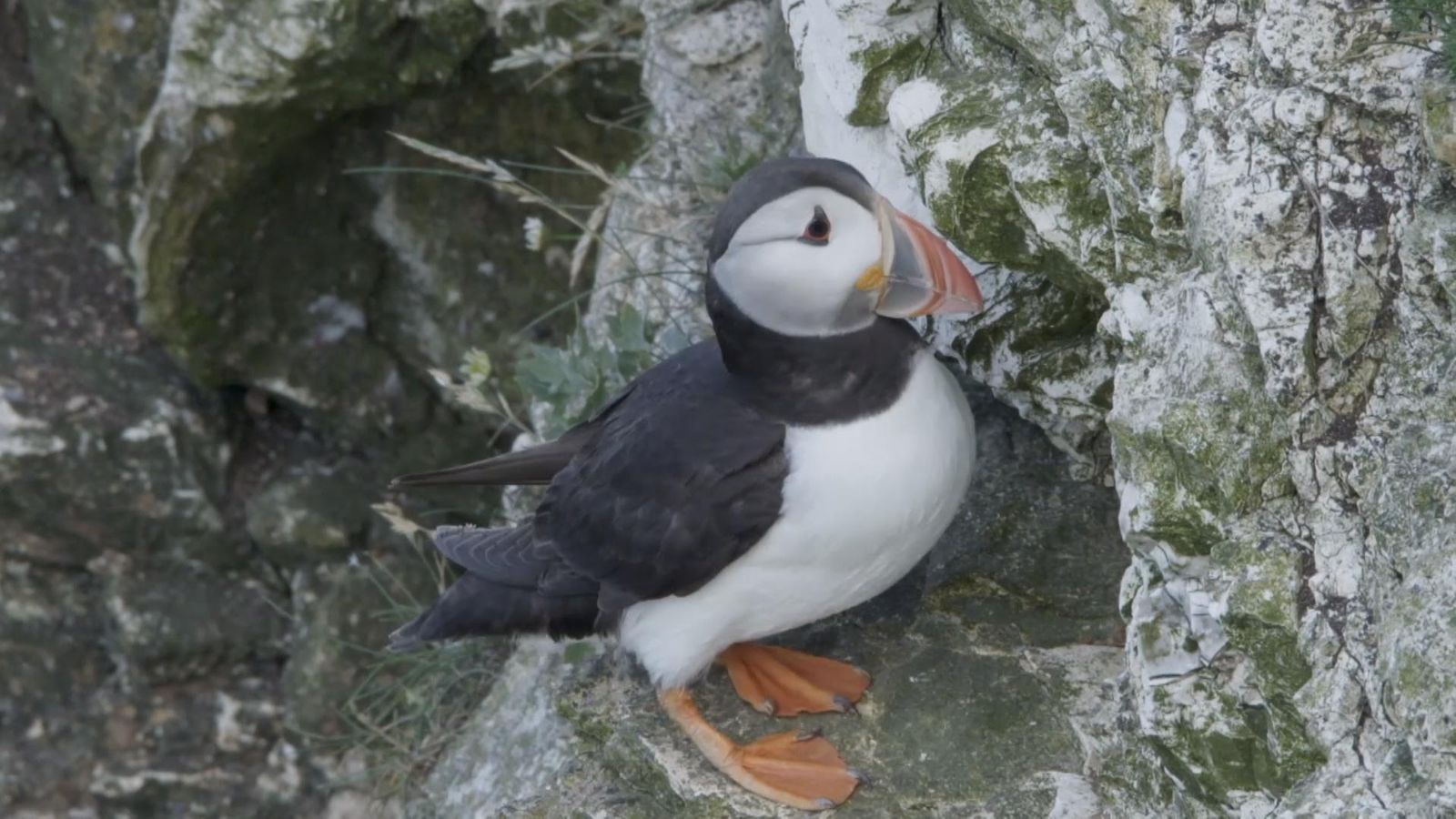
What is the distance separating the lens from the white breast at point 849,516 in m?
3.21

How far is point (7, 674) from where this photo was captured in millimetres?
5973

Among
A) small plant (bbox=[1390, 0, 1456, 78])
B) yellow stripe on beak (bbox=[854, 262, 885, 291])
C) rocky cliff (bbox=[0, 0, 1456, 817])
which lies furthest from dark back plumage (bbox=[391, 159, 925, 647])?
small plant (bbox=[1390, 0, 1456, 78])

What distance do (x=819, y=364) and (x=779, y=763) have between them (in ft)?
2.75

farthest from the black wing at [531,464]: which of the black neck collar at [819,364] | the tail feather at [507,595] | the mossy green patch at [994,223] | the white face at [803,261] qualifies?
the mossy green patch at [994,223]

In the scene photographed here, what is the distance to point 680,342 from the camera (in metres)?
4.40

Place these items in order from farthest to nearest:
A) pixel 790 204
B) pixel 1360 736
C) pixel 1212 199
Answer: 1. pixel 790 204
2. pixel 1212 199
3. pixel 1360 736

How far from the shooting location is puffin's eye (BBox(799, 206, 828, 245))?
9.95ft

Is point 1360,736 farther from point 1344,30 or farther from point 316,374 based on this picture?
point 316,374

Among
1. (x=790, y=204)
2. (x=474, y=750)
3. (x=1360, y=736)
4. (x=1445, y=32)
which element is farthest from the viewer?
(x=474, y=750)

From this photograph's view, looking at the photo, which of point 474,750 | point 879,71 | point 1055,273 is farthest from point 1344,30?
point 474,750

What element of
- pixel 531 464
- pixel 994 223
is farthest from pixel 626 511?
pixel 994 223

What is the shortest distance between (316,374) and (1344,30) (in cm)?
436

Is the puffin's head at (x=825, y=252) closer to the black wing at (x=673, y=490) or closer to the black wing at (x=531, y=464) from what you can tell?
the black wing at (x=673, y=490)

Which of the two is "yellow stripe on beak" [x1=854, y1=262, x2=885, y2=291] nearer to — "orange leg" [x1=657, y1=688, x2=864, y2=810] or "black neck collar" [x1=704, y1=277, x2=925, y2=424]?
"black neck collar" [x1=704, y1=277, x2=925, y2=424]
